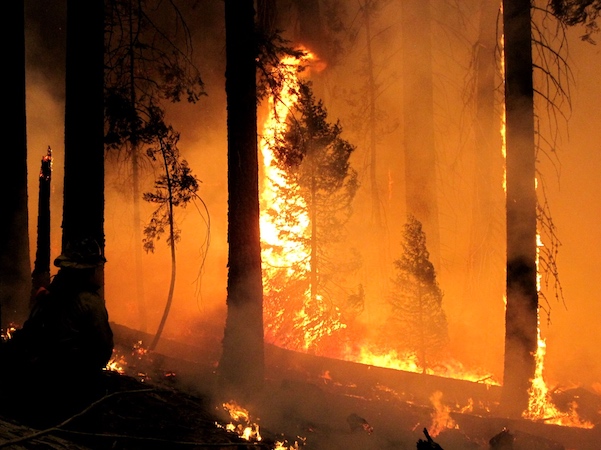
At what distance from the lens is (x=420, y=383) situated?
1188cm

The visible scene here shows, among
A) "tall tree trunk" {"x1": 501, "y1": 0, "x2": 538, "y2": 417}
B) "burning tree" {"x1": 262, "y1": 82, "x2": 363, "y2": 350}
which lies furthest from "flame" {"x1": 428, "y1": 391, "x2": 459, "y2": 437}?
"burning tree" {"x1": 262, "y1": 82, "x2": 363, "y2": 350}

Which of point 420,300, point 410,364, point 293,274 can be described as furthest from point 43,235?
point 410,364

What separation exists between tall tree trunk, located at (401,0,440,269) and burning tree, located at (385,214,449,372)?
6.89m

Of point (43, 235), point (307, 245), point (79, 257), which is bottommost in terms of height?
point (79, 257)

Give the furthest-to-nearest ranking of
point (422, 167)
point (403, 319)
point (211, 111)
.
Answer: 1. point (211, 111)
2. point (422, 167)
3. point (403, 319)

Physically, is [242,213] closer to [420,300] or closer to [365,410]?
[365,410]

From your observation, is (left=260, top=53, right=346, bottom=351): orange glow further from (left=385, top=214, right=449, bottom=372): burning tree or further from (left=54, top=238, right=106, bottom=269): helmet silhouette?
(left=54, top=238, right=106, bottom=269): helmet silhouette

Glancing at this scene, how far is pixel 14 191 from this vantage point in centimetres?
927

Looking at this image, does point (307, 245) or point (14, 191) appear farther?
point (307, 245)

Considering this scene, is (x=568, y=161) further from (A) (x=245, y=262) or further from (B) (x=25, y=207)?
(B) (x=25, y=207)

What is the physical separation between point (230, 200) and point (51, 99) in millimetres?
21605

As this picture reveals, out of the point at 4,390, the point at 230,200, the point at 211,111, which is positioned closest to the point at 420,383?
the point at 230,200

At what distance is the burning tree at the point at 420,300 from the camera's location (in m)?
14.6

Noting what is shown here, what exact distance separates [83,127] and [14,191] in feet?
8.62
